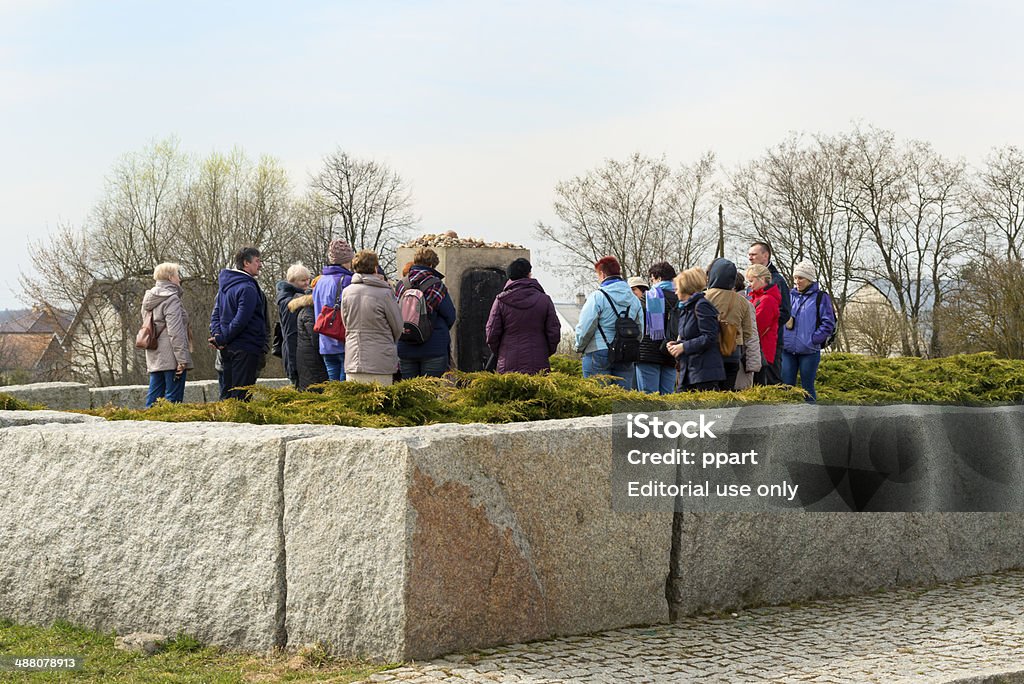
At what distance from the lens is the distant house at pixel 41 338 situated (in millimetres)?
25570

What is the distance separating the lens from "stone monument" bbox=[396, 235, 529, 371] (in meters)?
15.5

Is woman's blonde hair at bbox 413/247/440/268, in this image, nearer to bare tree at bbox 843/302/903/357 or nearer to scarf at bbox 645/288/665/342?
scarf at bbox 645/288/665/342

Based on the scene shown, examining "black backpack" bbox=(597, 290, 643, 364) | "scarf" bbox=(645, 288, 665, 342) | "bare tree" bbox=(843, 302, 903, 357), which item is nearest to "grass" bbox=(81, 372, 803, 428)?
"black backpack" bbox=(597, 290, 643, 364)

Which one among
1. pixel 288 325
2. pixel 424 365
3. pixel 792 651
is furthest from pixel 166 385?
pixel 792 651

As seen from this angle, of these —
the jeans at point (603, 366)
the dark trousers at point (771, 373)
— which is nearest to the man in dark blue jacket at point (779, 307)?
the dark trousers at point (771, 373)

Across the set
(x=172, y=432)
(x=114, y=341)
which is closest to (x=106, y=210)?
(x=114, y=341)

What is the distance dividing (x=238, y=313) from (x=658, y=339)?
3.76 metres

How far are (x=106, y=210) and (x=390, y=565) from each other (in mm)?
36452

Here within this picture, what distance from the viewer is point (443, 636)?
480 cm

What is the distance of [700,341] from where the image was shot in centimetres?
850

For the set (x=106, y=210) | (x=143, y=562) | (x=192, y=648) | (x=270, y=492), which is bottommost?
(x=192, y=648)

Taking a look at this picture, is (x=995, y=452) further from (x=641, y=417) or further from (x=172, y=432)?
(x=172, y=432)

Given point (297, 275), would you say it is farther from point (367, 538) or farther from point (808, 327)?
point (367, 538)

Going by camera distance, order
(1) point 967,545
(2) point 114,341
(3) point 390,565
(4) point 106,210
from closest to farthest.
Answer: (3) point 390,565 < (1) point 967,545 < (2) point 114,341 < (4) point 106,210
